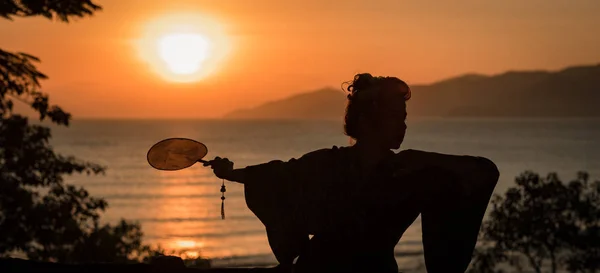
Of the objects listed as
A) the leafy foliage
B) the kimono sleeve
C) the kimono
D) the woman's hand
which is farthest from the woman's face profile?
the leafy foliage

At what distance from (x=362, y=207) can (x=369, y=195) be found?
0.08 meters

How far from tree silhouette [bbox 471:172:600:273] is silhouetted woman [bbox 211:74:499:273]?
2009cm

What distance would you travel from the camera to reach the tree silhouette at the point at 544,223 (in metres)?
24.9

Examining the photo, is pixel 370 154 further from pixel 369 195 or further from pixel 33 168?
pixel 33 168

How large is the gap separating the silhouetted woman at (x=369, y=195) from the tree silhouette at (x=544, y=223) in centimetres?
2009

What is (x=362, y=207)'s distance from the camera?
5.09 metres

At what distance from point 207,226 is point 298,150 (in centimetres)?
9580

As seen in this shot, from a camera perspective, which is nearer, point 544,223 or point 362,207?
point 362,207

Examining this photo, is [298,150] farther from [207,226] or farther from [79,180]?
[207,226]

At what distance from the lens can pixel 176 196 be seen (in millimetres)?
80375

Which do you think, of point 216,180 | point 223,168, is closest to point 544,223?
point 223,168

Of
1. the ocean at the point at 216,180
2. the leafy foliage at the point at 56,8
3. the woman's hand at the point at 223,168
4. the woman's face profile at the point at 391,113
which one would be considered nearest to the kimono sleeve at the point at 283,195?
the woman's hand at the point at 223,168

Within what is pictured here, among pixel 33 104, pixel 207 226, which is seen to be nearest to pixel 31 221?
pixel 33 104

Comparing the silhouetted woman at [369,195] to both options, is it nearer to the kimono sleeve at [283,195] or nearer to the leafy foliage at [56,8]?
the kimono sleeve at [283,195]
